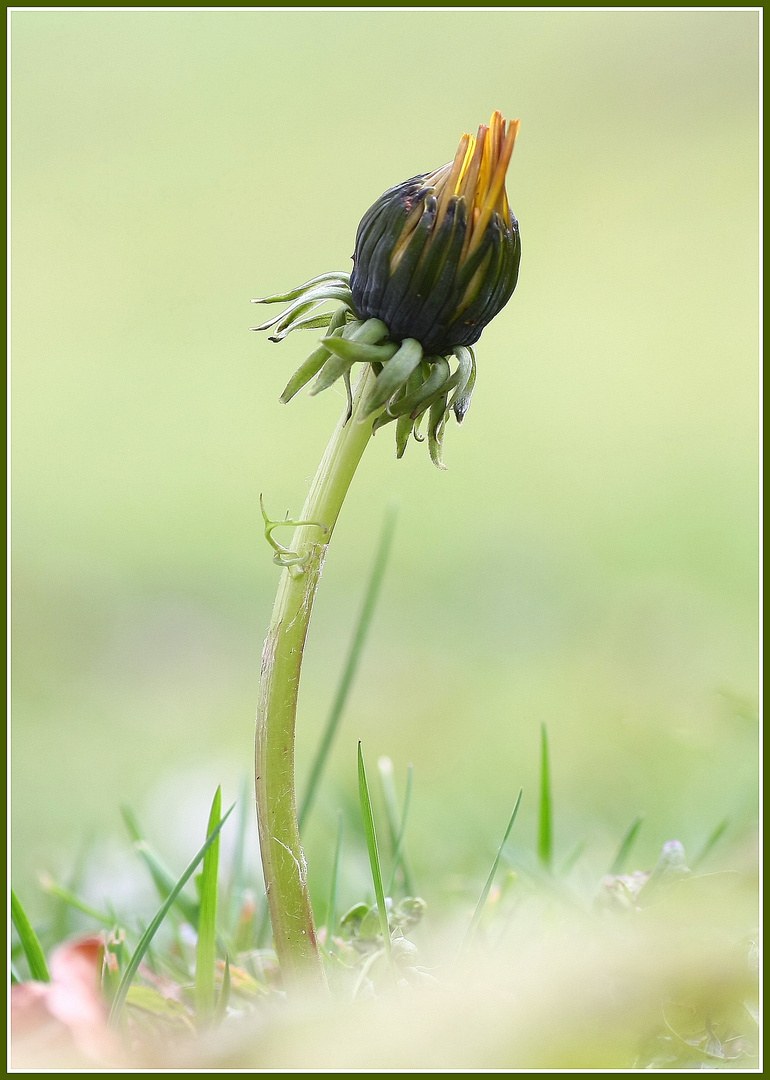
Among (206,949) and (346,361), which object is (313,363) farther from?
(206,949)

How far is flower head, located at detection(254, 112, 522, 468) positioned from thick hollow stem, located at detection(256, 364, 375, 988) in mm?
23

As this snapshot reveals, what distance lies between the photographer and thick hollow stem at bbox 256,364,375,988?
0.48m

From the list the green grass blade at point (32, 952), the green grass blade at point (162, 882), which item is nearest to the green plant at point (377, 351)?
the green grass blade at point (32, 952)

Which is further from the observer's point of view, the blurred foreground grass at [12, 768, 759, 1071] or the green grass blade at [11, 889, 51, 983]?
the green grass blade at [11, 889, 51, 983]

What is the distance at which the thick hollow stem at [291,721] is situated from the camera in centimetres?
48

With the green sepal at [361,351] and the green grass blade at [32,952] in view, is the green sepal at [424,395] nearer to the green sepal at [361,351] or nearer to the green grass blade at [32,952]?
the green sepal at [361,351]

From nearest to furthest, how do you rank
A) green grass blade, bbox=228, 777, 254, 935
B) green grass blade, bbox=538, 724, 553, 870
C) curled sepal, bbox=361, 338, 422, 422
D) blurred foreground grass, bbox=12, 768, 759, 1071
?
blurred foreground grass, bbox=12, 768, 759, 1071, curled sepal, bbox=361, 338, 422, 422, green grass blade, bbox=538, 724, 553, 870, green grass blade, bbox=228, 777, 254, 935

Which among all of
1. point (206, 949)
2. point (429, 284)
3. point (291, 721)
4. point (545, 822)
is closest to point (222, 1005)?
point (206, 949)

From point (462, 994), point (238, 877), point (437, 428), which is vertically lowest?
point (238, 877)

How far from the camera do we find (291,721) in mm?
491

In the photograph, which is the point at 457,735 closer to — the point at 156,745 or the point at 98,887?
the point at 156,745

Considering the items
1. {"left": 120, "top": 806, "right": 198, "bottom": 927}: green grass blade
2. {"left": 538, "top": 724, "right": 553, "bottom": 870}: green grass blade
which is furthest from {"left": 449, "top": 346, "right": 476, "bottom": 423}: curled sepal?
{"left": 120, "top": 806, "right": 198, "bottom": 927}: green grass blade

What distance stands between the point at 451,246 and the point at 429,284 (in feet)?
0.07

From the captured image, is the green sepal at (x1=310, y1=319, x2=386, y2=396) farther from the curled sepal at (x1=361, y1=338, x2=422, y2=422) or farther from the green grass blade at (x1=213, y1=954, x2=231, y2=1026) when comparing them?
the green grass blade at (x1=213, y1=954, x2=231, y2=1026)
